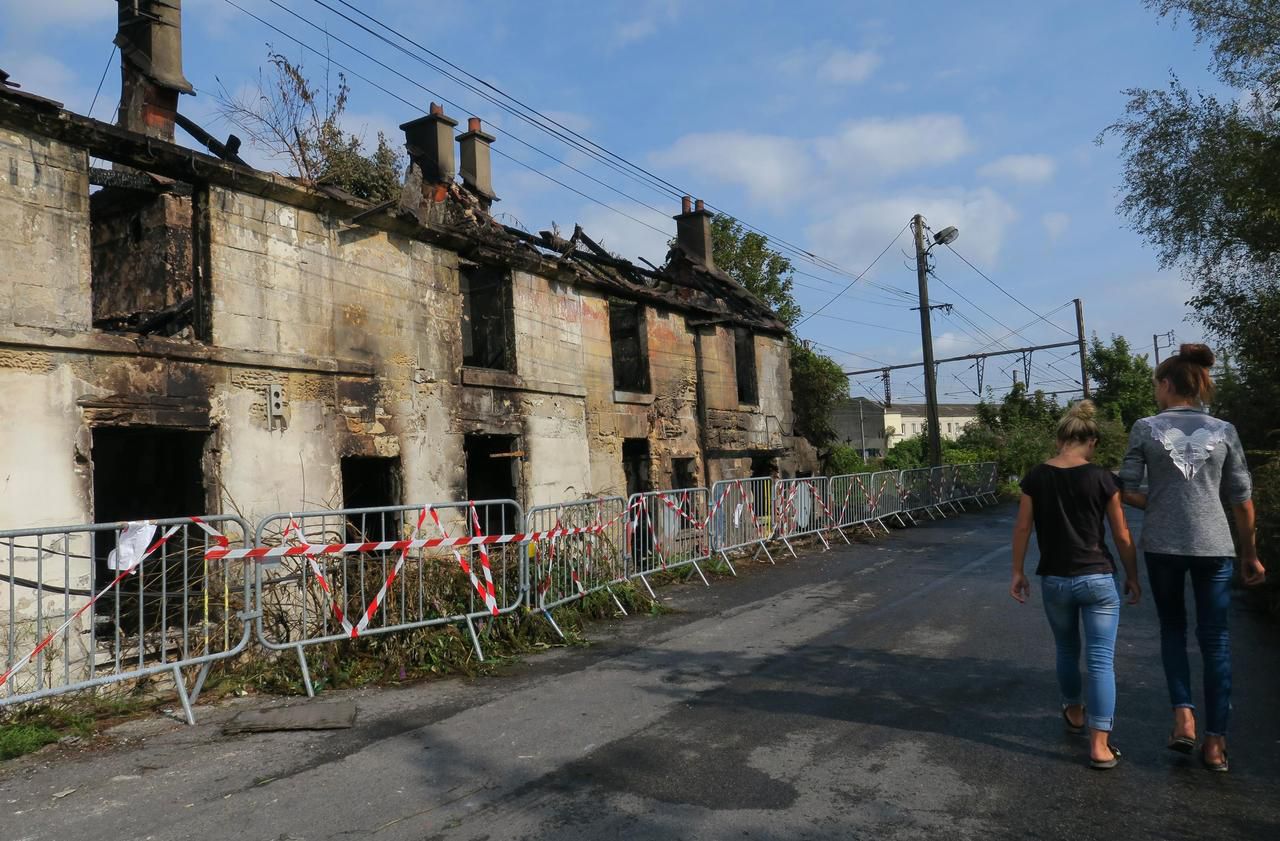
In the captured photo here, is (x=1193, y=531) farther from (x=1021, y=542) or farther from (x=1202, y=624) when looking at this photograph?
(x=1021, y=542)

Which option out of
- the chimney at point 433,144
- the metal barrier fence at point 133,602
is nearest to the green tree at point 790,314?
the chimney at point 433,144

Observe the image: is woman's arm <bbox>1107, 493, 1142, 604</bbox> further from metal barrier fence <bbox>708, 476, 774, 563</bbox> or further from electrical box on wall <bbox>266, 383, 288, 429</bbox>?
metal barrier fence <bbox>708, 476, 774, 563</bbox>

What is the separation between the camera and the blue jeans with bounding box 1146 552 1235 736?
3.87 m

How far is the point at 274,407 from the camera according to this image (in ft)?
27.0

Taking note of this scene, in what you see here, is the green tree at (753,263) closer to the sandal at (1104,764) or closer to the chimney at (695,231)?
the chimney at (695,231)

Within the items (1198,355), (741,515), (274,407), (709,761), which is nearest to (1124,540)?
(1198,355)

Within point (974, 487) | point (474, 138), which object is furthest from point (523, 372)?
point (974, 487)

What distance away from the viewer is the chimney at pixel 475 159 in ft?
45.2

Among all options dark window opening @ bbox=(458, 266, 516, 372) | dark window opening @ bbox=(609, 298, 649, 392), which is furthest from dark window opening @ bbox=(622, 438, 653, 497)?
dark window opening @ bbox=(458, 266, 516, 372)

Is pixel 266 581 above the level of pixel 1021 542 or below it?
below

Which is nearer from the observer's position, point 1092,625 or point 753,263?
point 1092,625

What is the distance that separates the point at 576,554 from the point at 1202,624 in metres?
5.56

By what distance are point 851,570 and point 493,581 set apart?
623 centimetres

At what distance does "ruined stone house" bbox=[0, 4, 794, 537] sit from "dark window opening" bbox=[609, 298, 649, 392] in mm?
42
